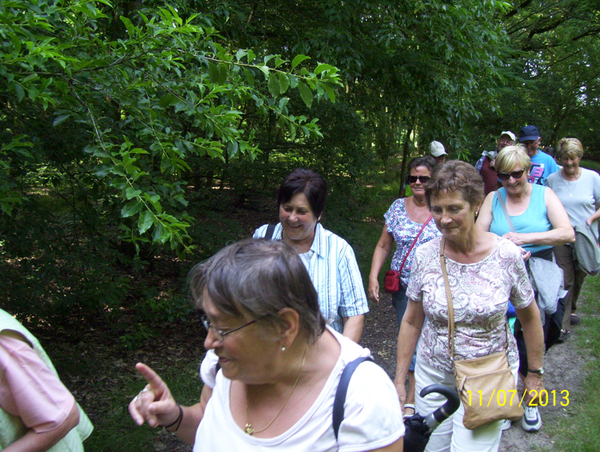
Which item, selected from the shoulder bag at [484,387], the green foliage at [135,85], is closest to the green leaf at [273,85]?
the green foliage at [135,85]

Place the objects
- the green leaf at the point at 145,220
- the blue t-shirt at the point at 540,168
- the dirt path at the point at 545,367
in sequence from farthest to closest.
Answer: the blue t-shirt at the point at 540,168 < the dirt path at the point at 545,367 < the green leaf at the point at 145,220

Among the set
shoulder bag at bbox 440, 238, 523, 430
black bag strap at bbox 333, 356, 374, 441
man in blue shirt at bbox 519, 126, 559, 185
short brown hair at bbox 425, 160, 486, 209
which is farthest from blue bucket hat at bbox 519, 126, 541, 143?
black bag strap at bbox 333, 356, 374, 441

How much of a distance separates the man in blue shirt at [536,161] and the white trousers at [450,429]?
3.52m

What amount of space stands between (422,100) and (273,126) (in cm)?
240

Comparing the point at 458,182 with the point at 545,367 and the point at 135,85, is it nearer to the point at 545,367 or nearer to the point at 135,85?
the point at 135,85

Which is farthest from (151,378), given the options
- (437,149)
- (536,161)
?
(536,161)

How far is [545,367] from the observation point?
15.6 ft

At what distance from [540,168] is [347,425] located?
5056mm

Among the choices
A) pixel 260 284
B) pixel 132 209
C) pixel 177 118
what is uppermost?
pixel 177 118

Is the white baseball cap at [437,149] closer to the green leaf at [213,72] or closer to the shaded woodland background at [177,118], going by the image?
the shaded woodland background at [177,118]

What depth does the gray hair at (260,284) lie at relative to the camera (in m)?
1.41

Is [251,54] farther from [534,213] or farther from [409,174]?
[534,213]

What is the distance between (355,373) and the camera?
148cm

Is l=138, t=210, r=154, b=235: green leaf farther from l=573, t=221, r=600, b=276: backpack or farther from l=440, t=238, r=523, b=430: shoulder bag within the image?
l=573, t=221, r=600, b=276: backpack
